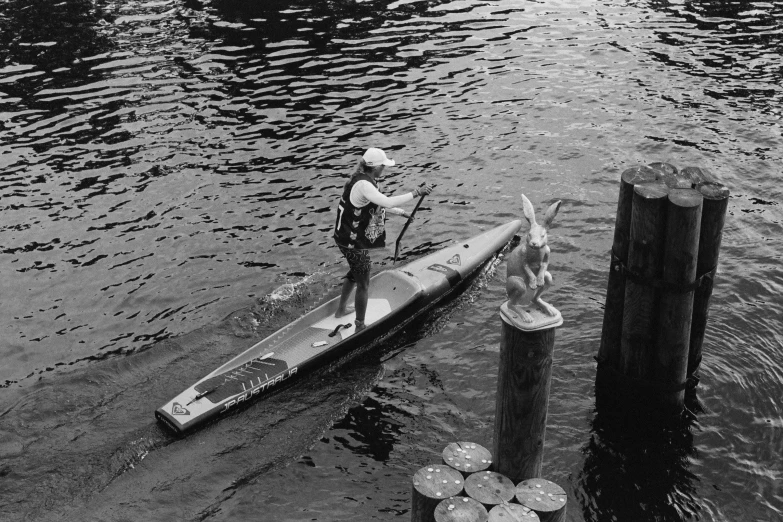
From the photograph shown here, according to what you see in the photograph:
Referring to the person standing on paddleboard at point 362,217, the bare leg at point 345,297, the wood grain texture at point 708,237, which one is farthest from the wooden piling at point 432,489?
the bare leg at point 345,297

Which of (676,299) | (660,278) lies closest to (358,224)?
(660,278)

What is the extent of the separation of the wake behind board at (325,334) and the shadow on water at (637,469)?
326 centimetres

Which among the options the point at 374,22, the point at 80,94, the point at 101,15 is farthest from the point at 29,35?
the point at 374,22

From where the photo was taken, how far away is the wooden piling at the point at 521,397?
682 centimetres

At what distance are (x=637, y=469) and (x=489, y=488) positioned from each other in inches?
115

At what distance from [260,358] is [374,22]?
573 inches

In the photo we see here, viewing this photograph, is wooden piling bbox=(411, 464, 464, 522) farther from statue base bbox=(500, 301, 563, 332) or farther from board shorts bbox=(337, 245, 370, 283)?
board shorts bbox=(337, 245, 370, 283)

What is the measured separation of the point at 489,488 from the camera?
6809 mm

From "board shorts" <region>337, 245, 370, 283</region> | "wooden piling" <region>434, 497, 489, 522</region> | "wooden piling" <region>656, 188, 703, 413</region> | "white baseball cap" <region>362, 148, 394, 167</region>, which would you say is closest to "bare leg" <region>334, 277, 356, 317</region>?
"board shorts" <region>337, 245, 370, 283</region>

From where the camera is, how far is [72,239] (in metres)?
13.7

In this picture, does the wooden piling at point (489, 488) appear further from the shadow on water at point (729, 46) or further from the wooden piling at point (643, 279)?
the shadow on water at point (729, 46)

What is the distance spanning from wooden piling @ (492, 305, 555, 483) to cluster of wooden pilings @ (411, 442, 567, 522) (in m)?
0.18

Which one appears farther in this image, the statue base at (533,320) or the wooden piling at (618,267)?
the wooden piling at (618,267)

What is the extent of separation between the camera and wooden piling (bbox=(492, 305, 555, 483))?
682 centimetres
